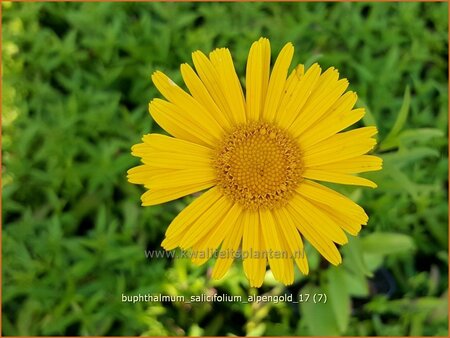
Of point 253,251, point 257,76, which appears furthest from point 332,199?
point 257,76

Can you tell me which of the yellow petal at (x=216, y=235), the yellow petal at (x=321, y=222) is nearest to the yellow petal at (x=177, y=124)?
the yellow petal at (x=216, y=235)

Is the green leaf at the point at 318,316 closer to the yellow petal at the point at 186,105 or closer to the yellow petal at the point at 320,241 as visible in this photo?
the yellow petal at the point at 320,241

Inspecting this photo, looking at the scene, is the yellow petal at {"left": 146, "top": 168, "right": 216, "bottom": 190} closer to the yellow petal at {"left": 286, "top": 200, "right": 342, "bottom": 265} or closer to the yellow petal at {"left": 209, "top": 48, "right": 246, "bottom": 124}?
the yellow petal at {"left": 209, "top": 48, "right": 246, "bottom": 124}

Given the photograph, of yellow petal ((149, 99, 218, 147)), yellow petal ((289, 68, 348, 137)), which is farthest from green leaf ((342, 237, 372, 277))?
yellow petal ((149, 99, 218, 147))

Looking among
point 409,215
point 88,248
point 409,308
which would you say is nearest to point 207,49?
point 88,248

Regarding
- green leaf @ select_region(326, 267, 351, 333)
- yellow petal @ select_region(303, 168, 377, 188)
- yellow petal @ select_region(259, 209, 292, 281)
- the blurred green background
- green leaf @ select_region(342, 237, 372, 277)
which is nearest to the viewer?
yellow petal @ select_region(303, 168, 377, 188)
